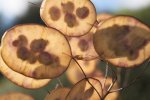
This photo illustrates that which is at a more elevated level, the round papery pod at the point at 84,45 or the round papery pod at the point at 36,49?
the round papery pod at the point at 36,49

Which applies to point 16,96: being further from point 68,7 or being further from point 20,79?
point 68,7

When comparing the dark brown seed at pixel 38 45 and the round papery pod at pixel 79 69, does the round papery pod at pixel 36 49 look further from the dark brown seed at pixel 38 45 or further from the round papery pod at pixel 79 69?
the round papery pod at pixel 79 69

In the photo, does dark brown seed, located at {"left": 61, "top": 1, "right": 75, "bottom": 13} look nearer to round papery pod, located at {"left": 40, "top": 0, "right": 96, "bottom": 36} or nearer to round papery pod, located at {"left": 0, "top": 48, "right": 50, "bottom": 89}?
round papery pod, located at {"left": 40, "top": 0, "right": 96, "bottom": 36}

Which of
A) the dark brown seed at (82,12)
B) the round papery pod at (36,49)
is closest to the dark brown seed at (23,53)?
the round papery pod at (36,49)

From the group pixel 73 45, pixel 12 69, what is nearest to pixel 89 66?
pixel 73 45

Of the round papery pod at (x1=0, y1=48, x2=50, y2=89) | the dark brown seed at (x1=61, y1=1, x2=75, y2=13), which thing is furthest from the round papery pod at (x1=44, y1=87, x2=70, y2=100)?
the dark brown seed at (x1=61, y1=1, x2=75, y2=13)

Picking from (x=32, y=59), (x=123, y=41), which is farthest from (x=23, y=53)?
(x=123, y=41)
